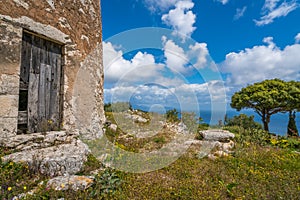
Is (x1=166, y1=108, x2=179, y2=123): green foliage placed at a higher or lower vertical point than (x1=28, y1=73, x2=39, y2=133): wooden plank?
lower

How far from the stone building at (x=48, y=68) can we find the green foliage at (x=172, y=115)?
546 cm

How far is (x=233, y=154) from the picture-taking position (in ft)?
18.5

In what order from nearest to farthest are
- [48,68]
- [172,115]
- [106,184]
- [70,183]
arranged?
1. [70,183]
2. [106,184]
3. [48,68]
4. [172,115]

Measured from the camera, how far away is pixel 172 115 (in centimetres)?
1076

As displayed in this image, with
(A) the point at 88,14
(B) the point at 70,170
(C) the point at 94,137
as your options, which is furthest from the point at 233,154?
(A) the point at 88,14

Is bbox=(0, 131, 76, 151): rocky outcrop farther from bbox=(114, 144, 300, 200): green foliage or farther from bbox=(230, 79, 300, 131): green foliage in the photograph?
bbox=(230, 79, 300, 131): green foliage

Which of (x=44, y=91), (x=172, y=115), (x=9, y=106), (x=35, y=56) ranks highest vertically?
(x=35, y=56)

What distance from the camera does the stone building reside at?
3.50 metres

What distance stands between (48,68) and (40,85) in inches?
19.3

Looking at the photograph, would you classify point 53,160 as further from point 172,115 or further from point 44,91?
point 172,115

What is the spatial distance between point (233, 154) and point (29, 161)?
5565 mm

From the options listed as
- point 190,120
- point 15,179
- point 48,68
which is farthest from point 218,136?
point 15,179

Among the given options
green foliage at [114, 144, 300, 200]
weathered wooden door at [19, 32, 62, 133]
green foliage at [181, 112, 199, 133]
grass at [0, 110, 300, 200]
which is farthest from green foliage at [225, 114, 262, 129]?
weathered wooden door at [19, 32, 62, 133]

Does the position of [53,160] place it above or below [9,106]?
below
